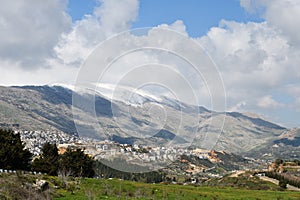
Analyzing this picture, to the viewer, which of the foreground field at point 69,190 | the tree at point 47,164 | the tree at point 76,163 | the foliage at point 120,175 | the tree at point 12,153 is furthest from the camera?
the foliage at point 120,175

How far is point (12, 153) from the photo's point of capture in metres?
59.4

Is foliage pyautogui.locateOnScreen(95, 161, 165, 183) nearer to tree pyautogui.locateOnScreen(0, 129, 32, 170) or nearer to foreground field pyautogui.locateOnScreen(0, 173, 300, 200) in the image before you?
tree pyautogui.locateOnScreen(0, 129, 32, 170)

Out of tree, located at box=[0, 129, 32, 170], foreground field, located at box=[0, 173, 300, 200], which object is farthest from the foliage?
foreground field, located at box=[0, 173, 300, 200]

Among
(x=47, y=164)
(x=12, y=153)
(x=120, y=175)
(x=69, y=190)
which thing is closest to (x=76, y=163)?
(x=47, y=164)

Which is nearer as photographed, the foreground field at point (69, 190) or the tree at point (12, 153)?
the foreground field at point (69, 190)

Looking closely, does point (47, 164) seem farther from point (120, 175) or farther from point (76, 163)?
point (120, 175)

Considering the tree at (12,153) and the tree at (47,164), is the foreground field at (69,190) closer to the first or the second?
the tree at (12,153)

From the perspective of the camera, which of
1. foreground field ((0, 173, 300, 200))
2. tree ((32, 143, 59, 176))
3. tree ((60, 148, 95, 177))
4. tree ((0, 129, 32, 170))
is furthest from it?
tree ((60, 148, 95, 177))

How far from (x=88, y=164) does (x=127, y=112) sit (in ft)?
123

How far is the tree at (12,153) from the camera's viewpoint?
5803 cm

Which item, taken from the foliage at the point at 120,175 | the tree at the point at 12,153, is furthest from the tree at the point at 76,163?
the foliage at the point at 120,175

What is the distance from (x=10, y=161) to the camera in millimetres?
59562

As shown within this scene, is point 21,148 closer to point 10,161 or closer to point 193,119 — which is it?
point 10,161

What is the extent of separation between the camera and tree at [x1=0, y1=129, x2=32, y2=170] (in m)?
58.0
